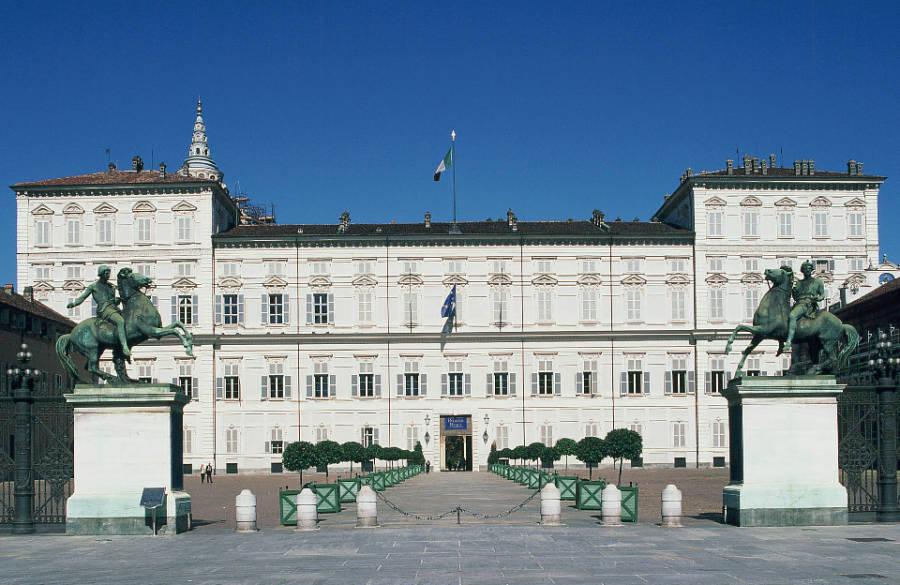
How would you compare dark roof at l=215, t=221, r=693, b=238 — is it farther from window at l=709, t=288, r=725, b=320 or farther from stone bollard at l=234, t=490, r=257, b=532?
stone bollard at l=234, t=490, r=257, b=532

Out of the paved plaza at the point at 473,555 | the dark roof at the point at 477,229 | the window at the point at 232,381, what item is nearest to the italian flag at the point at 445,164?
the dark roof at the point at 477,229

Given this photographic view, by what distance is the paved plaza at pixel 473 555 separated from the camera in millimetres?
17422

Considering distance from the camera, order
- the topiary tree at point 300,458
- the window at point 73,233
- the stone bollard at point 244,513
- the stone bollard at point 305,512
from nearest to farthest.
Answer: the stone bollard at point 244,513 → the stone bollard at point 305,512 → the topiary tree at point 300,458 → the window at point 73,233

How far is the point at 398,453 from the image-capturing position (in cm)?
6091

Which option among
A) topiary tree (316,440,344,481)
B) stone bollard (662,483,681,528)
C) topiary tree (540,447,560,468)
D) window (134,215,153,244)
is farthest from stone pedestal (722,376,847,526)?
window (134,215,153,244)

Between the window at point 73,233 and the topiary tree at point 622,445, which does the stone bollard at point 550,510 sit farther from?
the window at point 73,233

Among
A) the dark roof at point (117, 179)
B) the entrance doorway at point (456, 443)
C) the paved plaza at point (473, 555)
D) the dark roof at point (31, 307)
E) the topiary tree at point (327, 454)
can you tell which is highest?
the dark roof at point (117, 179)

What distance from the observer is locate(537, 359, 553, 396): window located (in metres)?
69.4

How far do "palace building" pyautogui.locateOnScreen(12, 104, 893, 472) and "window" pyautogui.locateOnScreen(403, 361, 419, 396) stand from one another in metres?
0.10

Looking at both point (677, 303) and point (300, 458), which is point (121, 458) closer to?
point (300, 458)

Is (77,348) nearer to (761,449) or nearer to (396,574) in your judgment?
(396,574)

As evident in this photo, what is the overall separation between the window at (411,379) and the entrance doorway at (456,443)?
2636 mm

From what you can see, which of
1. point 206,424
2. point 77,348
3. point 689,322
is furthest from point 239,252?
point 77,348

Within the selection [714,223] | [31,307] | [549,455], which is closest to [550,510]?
[549,455]
